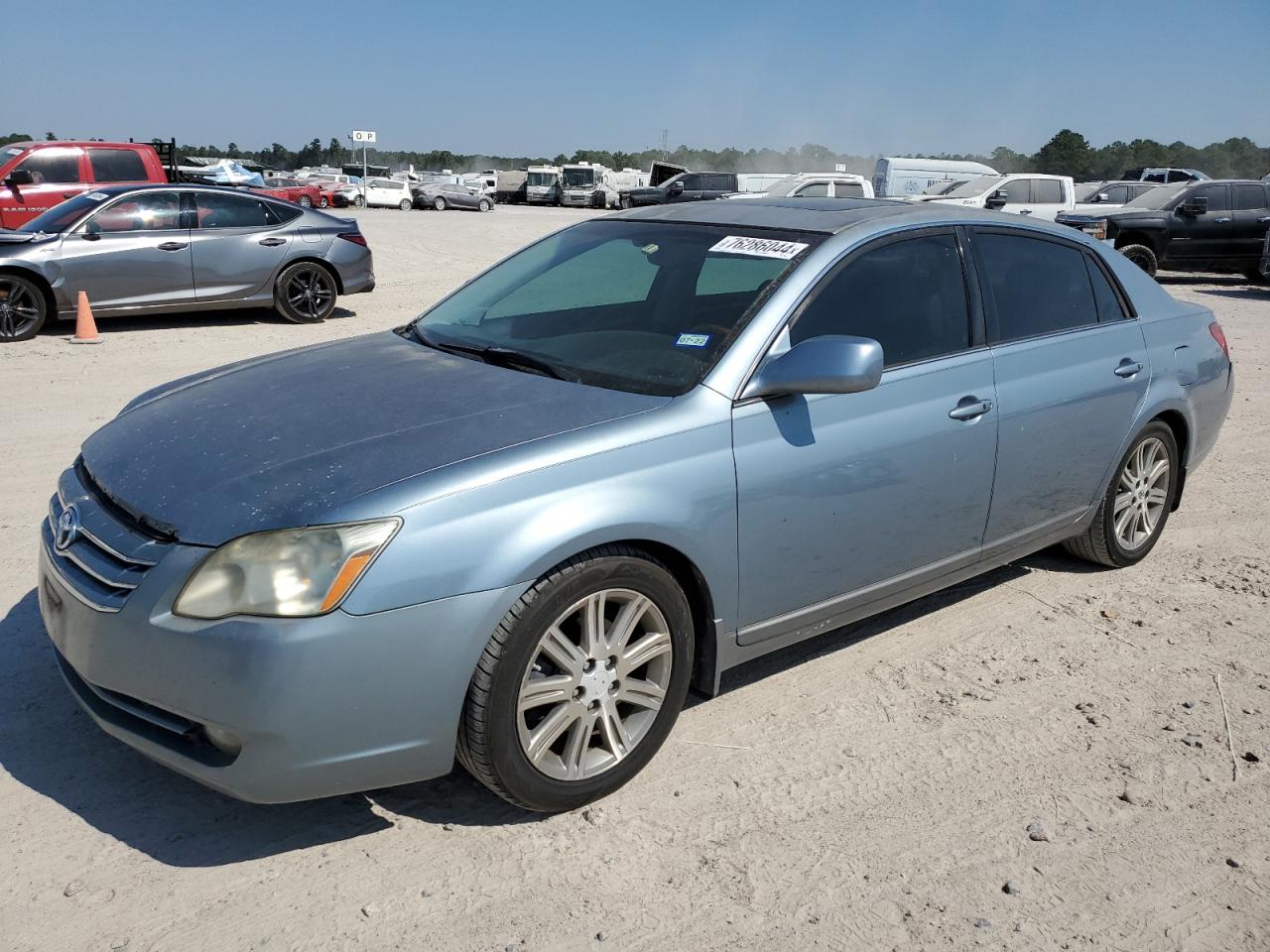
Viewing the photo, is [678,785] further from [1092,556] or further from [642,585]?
[1092,556]

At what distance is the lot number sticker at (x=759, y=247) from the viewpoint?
3910 mm

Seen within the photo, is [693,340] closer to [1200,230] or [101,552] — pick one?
[101,552]

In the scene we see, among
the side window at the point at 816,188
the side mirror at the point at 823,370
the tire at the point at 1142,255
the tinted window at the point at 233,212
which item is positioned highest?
the side mirror at the point at 823,370

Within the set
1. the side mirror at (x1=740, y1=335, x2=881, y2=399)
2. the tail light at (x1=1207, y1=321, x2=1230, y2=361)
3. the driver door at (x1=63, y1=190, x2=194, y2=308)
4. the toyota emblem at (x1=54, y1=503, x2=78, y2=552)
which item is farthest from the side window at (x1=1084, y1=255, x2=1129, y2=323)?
the driver door at (x1=63, y1=190, x2=194, y2=308)

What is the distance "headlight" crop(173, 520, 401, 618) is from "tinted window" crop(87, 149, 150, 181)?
46.0 ft

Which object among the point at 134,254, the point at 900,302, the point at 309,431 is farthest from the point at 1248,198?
the point at 309,431

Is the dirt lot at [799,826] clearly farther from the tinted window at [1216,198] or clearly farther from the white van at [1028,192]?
the white van at [1028,192]

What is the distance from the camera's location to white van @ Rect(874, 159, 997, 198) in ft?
84.6

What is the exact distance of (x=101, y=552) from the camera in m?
3.10

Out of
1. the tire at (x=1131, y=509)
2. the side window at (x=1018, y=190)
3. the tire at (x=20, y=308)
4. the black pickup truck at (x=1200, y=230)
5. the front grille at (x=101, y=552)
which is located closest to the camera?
the front grille at (x=101, y=552)

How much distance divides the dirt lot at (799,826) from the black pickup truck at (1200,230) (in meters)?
15.2

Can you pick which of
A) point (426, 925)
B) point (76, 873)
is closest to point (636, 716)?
point (426, 925)

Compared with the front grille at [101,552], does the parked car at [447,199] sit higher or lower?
lower

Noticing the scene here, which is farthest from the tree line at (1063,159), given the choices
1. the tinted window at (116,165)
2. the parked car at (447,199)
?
the tinted window at (116,165)
